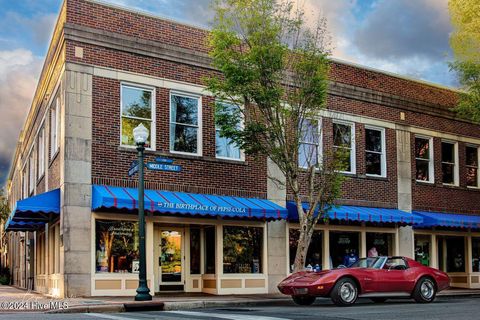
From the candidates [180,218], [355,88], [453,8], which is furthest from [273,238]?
[453,8]

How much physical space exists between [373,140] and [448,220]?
425 centimetres

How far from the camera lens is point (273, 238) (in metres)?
22.4

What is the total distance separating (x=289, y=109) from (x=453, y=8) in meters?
10.2

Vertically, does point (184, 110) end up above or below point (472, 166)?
above

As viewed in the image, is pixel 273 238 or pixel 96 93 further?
pixel 273 238

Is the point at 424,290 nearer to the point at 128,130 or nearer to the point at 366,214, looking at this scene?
the point at 366,214

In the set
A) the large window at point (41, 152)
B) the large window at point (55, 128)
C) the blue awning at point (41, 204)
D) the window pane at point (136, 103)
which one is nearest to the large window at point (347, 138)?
the window pane at point (136, 103)

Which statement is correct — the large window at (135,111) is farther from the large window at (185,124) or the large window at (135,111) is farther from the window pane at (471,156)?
the window pane at (471,156)

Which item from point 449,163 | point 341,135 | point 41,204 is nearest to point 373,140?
point 341,135

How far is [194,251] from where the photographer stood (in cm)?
2175

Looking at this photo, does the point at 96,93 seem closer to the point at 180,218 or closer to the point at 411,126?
the point at 180,218

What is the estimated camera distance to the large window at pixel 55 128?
68.0 ft

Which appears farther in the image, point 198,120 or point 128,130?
point 198,120

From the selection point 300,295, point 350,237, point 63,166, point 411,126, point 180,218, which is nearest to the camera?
point 300,295
